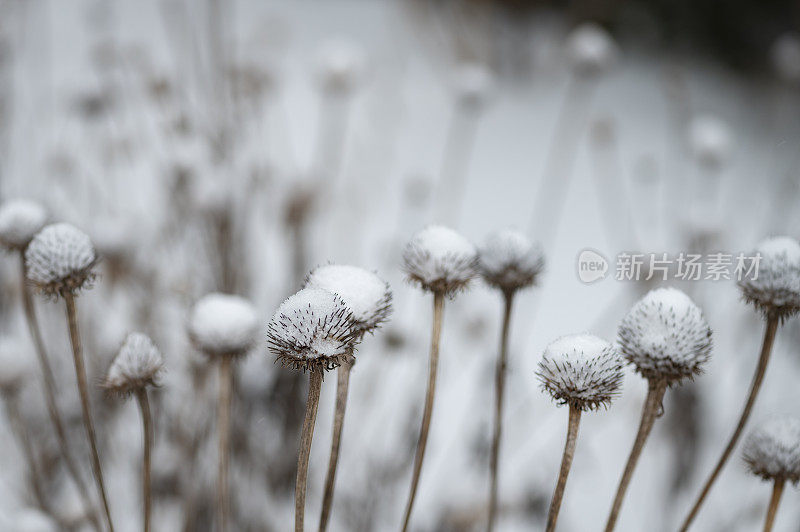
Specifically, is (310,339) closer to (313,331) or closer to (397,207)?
(313,331)

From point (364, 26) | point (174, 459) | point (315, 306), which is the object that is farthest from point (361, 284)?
point (364, 26)

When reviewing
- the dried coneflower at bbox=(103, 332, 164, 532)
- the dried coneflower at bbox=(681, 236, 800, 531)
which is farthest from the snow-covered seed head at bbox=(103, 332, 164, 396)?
the dried coneflower at bbox=(681, 236, 800, 531)

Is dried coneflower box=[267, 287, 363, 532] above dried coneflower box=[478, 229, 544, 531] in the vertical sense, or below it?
below

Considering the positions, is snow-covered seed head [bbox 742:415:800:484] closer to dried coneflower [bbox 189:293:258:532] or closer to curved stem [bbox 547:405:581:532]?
curved stem [bbox 547:405:581:532]

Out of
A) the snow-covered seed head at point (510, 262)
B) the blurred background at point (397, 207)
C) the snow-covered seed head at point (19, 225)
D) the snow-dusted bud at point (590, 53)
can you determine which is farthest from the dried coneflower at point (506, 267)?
the snow-dusted bud at point (590, 53)

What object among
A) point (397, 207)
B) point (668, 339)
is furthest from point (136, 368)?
point (397, 207)
